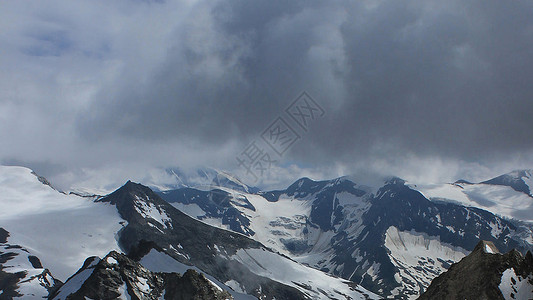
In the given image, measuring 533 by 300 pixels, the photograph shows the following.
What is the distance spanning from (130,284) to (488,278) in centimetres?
9114

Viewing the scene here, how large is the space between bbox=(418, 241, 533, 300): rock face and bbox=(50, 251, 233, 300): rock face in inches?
2097

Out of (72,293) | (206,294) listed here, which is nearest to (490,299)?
(206,294)

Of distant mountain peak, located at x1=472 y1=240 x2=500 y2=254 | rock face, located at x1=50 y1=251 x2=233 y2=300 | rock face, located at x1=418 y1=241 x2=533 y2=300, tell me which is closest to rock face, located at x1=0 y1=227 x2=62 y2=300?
rock face, located at x1=50 y1=251 x2=233 y2=300

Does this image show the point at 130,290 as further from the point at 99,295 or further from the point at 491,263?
the point at 491,263

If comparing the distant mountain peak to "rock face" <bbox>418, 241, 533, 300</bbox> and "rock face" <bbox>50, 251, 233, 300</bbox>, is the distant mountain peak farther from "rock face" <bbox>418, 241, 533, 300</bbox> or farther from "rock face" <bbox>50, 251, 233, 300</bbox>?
"rock face" <bbox>50, 251, 233, 300</bbox>

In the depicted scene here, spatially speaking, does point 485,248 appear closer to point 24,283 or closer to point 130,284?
point 130,284

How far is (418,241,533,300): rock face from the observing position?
189 ft

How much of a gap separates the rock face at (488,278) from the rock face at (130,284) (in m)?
53.3

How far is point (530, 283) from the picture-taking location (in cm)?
5806

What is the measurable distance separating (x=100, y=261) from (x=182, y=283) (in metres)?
30.8

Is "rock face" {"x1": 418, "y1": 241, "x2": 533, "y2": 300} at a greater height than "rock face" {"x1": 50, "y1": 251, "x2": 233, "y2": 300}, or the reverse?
"rock face" {"x1": 418, "y1": 241, "x2": 533, "y2": 300}

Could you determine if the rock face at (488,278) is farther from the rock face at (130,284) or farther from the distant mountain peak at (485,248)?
the rock face at (130,284)

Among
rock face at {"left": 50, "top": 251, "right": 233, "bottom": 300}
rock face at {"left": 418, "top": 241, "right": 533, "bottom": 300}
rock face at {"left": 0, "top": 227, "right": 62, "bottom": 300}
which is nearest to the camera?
rock face at {"left": 418, "top": 241, "right": 533, "bottom": 300}

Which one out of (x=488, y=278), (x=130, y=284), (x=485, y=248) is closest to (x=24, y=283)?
(x=130, y=284)
